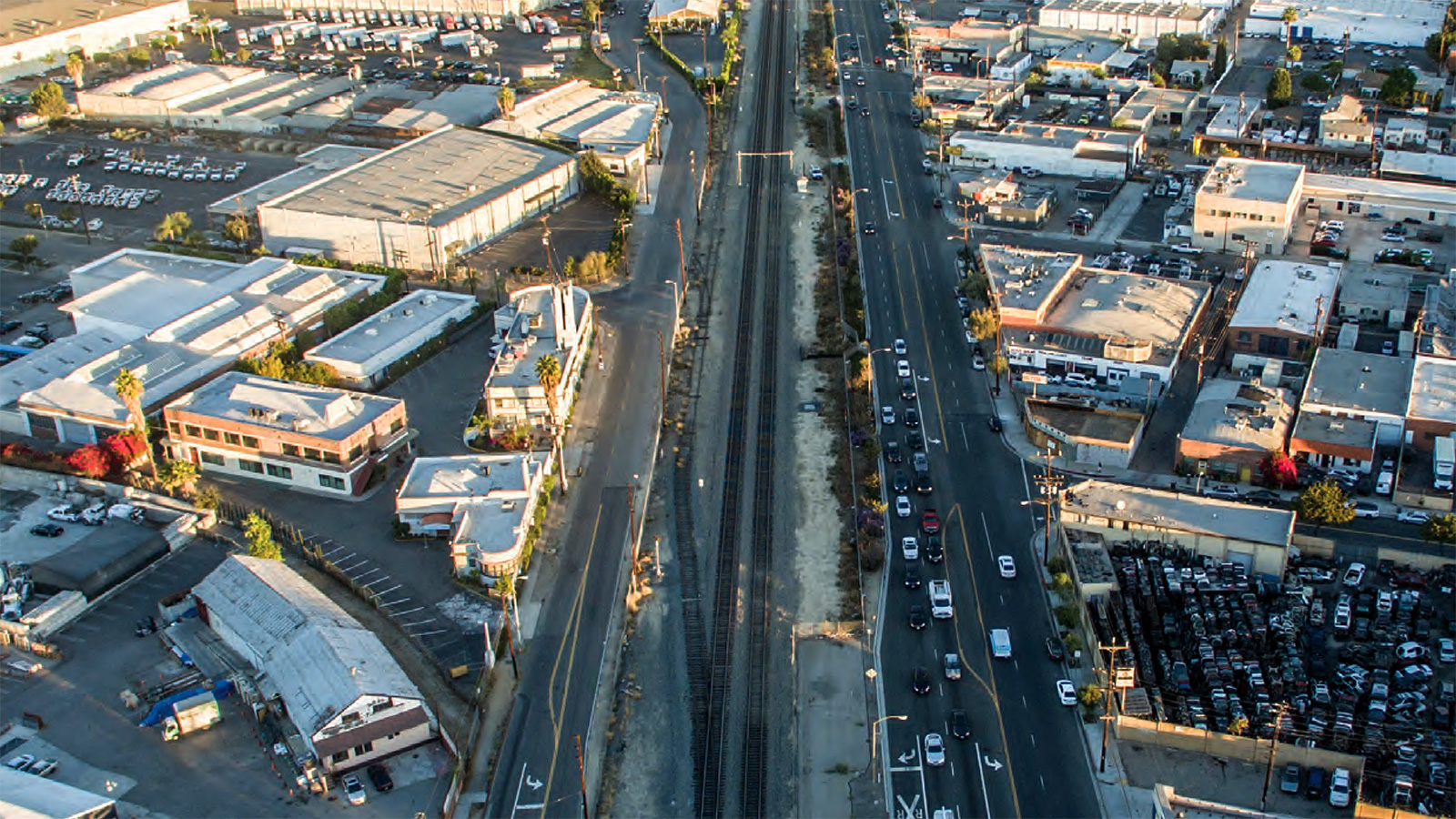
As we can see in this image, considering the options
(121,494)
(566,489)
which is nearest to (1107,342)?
(566,489)

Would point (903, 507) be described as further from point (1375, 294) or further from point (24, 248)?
point (24, 248)

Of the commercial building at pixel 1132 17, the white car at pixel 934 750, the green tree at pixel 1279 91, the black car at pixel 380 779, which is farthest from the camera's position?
the commercial building at pixel 1132 17

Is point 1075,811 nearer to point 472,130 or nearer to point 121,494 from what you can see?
point 121,494

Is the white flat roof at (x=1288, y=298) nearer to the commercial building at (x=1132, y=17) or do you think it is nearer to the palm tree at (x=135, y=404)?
the palm tree at (x=135, y=404)

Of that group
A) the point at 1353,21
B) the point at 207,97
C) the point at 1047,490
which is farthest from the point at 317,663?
the point at 1353,21

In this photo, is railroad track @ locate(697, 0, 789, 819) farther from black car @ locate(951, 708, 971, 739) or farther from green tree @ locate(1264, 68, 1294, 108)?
green tree @ locate(1264, 68, 1294, 108)

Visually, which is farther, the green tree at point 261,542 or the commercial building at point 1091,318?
the commercial building at point 1091,318

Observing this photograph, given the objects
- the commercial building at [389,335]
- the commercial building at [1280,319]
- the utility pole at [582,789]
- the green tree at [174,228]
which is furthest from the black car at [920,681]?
the green tree at [174,228]
